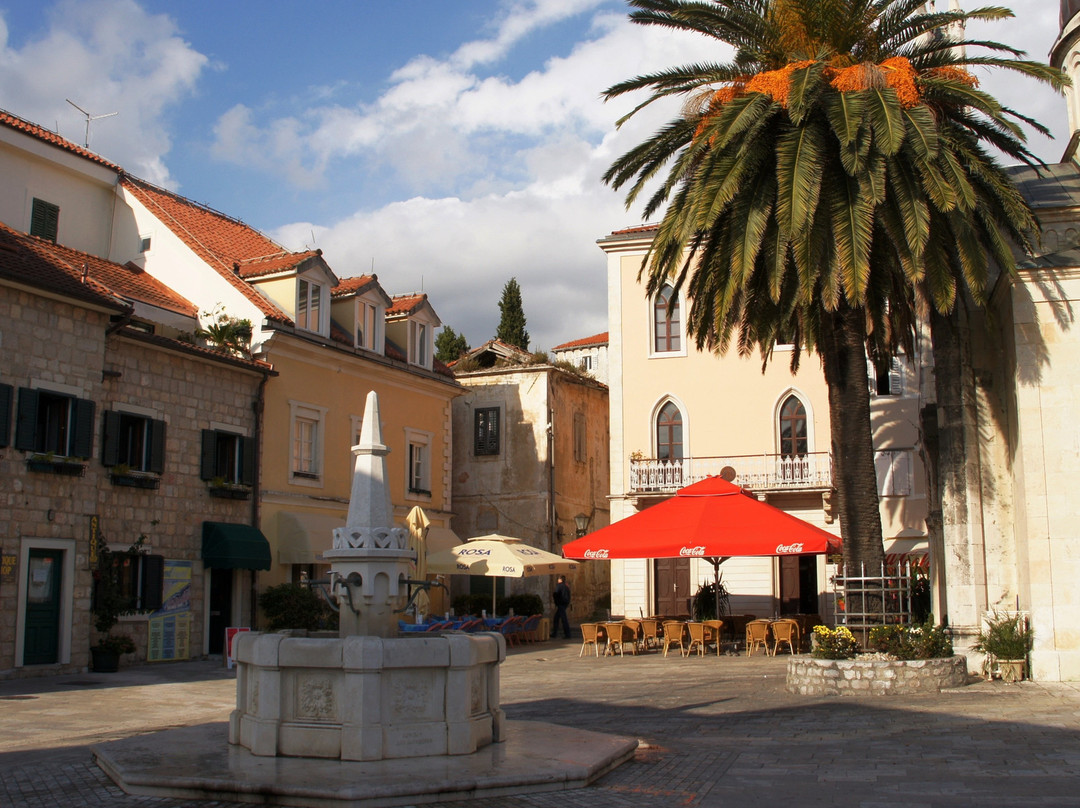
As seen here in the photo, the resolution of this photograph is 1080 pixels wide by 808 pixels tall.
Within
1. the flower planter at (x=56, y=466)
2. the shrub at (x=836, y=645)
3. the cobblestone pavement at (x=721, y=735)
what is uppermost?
the flower planter at (x=56, y=466)

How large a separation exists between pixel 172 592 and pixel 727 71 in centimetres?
1500

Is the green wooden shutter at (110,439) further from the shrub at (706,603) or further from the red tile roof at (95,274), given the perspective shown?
the shrub at (706,603)

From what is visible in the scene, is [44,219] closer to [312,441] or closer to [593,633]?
[312,441]

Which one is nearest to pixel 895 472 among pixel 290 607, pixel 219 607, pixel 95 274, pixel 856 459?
pixel 856 459

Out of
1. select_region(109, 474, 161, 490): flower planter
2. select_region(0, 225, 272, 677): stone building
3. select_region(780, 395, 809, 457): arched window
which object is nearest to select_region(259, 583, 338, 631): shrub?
select_region(0, 225, 272, 677): stone building

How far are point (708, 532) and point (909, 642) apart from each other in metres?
5.19

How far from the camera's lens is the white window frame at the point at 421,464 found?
30266mm

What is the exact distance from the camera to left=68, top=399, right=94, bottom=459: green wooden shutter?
19.5 meters

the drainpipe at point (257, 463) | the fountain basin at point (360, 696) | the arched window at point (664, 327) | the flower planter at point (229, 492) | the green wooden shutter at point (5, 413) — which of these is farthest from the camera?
the arched window at point (664, 327)

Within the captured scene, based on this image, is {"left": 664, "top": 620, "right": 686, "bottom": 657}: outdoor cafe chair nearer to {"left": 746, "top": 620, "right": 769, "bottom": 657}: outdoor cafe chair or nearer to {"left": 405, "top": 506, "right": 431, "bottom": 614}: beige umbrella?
{"left": 746, "top": 620, "right": 769, "bottom": 657}: outdoor cafe chair

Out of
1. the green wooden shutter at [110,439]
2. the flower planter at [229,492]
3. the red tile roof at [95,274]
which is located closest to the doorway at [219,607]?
the flower planter at [229,492]

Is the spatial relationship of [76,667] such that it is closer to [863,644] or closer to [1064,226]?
[863,644]

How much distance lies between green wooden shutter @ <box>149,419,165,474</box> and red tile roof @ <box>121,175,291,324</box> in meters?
4.37

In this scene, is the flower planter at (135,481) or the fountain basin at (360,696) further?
the flower planter at (135,481)
